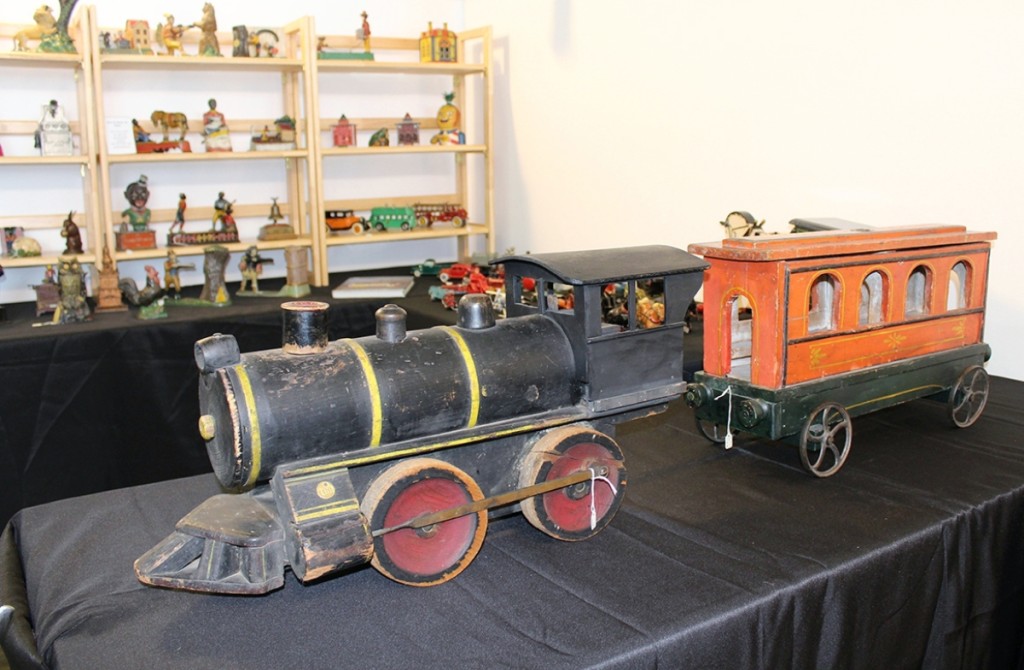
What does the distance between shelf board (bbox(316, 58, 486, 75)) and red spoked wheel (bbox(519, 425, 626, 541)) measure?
146 inches

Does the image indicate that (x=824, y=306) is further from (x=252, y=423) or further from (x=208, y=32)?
(x=208, y=32)

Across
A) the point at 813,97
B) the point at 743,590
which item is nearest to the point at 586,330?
the point at 743,590

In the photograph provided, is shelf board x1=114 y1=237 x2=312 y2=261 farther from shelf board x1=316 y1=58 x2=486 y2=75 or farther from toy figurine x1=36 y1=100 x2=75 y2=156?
shelf board x1=316 y1=58 x2=486 y2=75

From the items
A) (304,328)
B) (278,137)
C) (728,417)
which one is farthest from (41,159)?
(728,417)

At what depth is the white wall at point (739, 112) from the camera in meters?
2.88

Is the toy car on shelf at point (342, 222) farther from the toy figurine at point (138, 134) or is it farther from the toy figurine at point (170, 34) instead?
the toy figurine at point (170, 34)

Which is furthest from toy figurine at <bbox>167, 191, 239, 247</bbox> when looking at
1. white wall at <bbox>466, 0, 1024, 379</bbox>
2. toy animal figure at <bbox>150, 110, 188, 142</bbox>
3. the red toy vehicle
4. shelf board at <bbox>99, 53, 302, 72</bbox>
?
white wall at <bbox>466, 0, 1024, 379</bbox>

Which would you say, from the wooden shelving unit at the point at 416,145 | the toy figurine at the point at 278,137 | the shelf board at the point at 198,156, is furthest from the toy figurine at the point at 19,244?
the wooden shelving unit at the point at 416,145

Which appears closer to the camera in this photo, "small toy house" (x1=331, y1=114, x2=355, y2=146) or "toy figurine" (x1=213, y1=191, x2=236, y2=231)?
"toy figurine" (x1=213, y1=191, x2=236, y2=231)

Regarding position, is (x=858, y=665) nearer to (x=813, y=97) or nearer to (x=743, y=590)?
(x=743, y=590)

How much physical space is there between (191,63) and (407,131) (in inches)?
53.3

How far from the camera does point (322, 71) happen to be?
522 centimetres

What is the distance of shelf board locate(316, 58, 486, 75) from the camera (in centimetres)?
489

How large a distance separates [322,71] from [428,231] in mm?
1169
